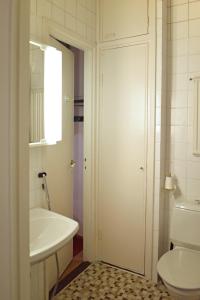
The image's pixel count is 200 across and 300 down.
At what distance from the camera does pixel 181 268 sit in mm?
1778

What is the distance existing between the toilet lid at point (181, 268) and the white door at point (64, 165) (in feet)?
2.90

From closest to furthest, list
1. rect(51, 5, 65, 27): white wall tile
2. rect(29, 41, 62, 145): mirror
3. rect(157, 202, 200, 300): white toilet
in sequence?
1. rect(157, 202, 200, 300): white toilet
2. rect(29, 41, 62, 145): mirror
3. rect(51, 5, 65, 27): white wall tile

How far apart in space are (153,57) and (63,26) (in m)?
0.75

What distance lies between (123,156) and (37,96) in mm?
964

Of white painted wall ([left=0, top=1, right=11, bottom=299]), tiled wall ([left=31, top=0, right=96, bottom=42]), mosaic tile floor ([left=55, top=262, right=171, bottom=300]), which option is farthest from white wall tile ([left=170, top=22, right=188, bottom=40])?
mosaic tile floor ([left=55, top=262, right=171, bottom=300])

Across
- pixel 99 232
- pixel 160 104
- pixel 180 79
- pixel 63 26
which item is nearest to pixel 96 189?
pixel 99 232

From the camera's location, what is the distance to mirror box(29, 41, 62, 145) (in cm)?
172

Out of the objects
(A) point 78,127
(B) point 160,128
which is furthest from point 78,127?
(B) point 160,128

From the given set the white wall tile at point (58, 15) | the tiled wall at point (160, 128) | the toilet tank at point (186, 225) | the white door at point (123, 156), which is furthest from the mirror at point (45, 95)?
the toilet tank at point (186, 225)

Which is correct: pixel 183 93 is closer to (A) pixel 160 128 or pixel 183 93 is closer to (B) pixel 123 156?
(A) pixel 160 128

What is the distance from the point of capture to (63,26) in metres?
2.00

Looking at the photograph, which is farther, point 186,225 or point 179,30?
point 179,30

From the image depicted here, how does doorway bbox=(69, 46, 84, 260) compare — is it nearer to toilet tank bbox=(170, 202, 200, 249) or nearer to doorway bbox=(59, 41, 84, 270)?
doorway bbox=(59, 41, 84, 270)

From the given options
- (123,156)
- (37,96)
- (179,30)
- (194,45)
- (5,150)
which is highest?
(179,30)
